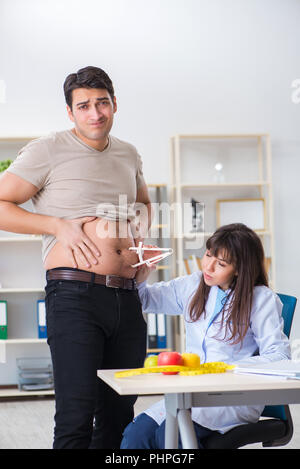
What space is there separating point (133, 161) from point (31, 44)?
9.82 ft

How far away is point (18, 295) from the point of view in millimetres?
4773

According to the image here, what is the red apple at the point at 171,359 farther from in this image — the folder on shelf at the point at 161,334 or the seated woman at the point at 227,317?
the folder on shelf at the point at 161,334

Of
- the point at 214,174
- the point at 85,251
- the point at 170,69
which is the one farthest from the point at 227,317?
the point at 170,69

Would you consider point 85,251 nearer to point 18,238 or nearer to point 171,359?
point 171,359

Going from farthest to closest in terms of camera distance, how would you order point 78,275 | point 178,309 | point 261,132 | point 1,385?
1. point 261,132
2. point 1,385
3. point 178,309
4. point 78,275

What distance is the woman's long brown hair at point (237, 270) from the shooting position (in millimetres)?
2051

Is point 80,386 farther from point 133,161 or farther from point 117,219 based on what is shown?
point 133,161

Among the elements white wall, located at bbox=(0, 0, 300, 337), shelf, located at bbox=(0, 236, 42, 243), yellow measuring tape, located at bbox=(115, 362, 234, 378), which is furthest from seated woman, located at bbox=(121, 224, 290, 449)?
white wall, located at bbox=(0, 0, 300, 337)

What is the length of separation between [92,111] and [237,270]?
0.70m

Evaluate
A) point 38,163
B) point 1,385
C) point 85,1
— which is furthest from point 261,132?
point 38,163

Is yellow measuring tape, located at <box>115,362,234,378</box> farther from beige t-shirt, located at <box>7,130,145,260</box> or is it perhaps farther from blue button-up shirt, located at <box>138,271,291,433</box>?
beige t-shirt, located at <box>7,130,145,260</box>

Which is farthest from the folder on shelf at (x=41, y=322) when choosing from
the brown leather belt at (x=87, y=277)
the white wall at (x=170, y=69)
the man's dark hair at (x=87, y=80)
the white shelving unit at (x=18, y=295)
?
the man's dark hair at (x=87, y=80)

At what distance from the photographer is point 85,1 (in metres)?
4.93
